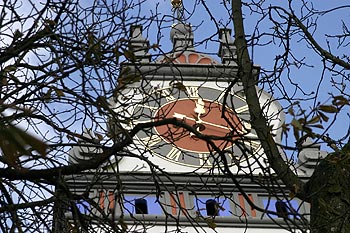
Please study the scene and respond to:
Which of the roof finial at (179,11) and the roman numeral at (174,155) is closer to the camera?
the roof finial at (179,11)

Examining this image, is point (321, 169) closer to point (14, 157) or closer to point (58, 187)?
point (58, 187)

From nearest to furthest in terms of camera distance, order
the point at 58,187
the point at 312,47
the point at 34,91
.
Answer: the point at 58,187 → the point at 34,91 → the point at 312,47

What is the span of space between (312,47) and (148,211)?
831cm

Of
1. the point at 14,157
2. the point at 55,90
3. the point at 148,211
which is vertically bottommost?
the point at 14,157

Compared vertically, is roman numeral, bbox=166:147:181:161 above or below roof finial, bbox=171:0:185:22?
above

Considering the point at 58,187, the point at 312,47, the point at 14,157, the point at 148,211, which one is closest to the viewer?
the point at 14,157

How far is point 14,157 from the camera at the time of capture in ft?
6.78

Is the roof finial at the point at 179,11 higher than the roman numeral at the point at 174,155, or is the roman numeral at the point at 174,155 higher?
the roman numeral at the point at 174,155

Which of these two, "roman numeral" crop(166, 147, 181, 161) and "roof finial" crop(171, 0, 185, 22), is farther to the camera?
"roman numeral" crop(166, 147, 181, 161)

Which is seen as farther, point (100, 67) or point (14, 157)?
point (100, 67)

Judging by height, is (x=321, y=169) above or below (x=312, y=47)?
below

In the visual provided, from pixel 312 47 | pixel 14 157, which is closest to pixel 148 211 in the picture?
pixel 312 47

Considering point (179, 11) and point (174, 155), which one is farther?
point (174, 155)

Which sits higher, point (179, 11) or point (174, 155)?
point (174, 155)
